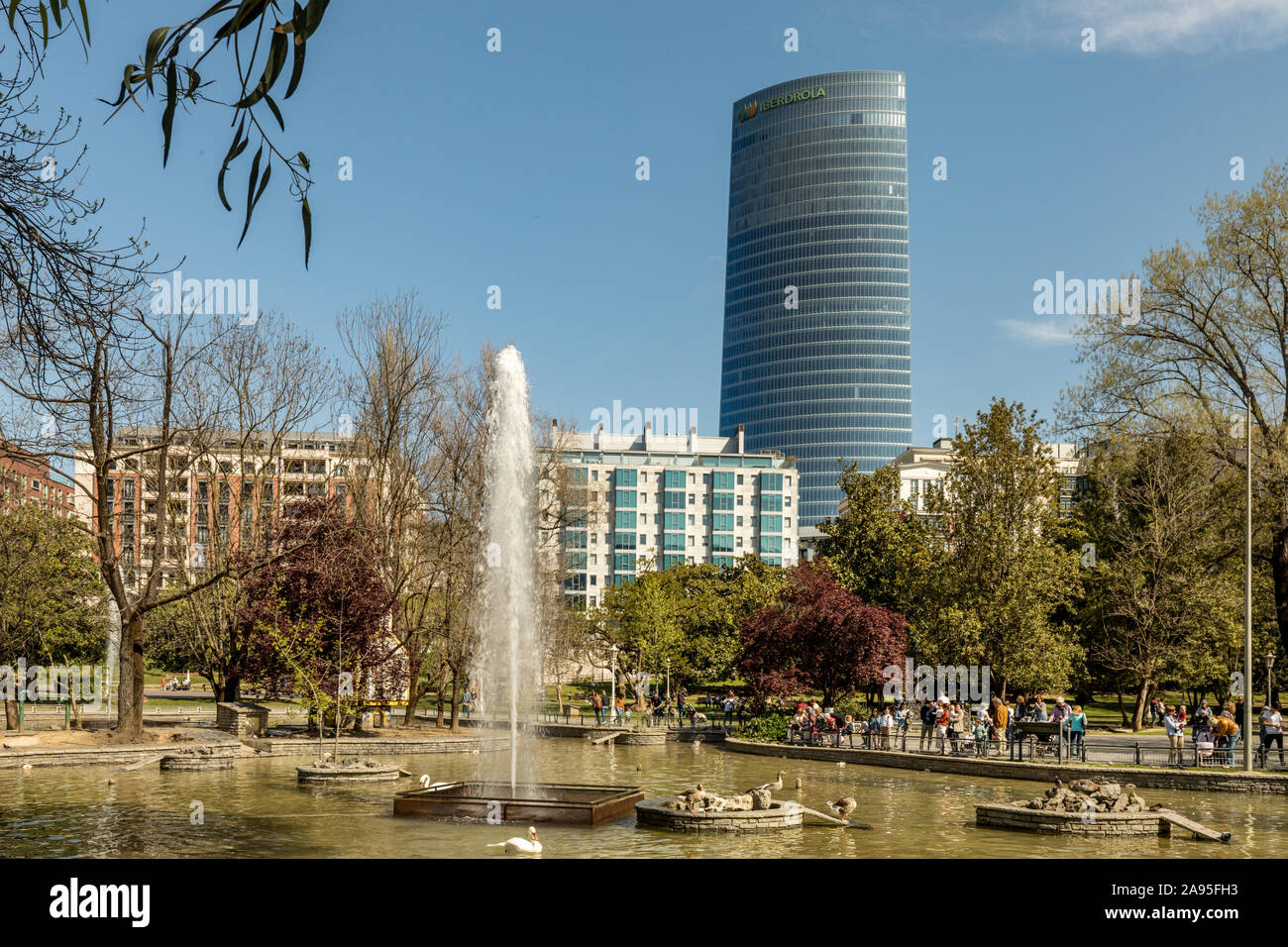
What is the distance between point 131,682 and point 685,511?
10779 cm

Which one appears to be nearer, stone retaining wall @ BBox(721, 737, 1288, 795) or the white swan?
the white swan

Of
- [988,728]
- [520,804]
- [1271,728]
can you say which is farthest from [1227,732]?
[520,804]

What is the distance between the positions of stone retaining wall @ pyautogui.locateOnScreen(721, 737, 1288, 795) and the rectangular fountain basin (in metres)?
10.9

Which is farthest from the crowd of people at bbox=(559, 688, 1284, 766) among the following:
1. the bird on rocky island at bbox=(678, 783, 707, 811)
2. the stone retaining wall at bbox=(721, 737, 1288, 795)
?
the bird on rocky island at bbox=(678, 783, 707, 811)

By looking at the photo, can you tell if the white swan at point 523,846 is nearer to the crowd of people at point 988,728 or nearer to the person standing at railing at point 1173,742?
the crowd of people at point 988,728

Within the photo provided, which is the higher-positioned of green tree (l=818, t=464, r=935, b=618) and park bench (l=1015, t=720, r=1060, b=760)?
green tree (l=818, t=464, r=935, b=618)

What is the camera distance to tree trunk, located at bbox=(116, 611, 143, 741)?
3032cm

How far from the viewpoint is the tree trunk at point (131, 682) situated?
30.3m

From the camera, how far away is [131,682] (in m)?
30.7

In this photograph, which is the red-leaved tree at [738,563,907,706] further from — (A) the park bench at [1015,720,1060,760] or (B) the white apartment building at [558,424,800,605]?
(B) the white apartment building at [558,424,800,605]

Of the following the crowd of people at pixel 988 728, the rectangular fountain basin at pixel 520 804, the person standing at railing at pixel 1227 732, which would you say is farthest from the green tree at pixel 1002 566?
the rectangular fountain basin at pixel 520 804

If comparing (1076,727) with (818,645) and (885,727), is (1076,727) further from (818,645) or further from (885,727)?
(818,645)
